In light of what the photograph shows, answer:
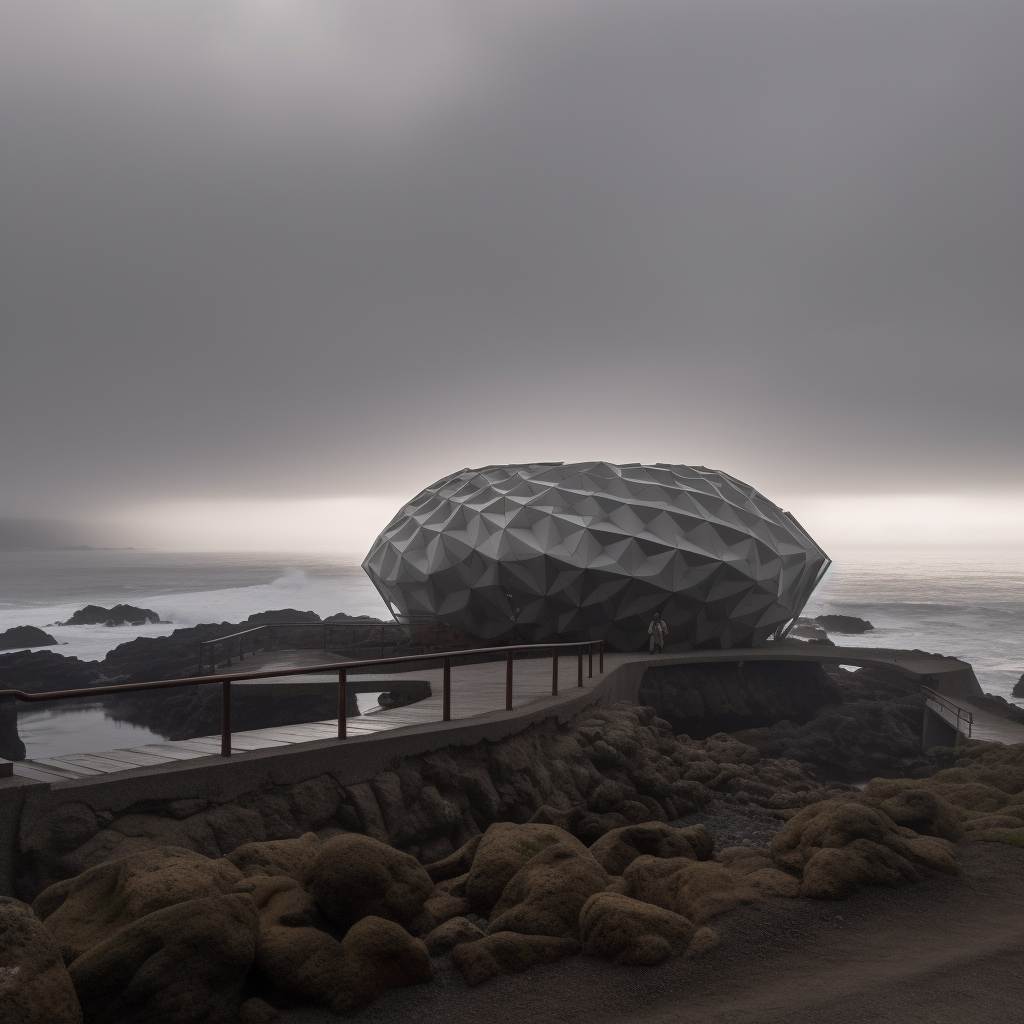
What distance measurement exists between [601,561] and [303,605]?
92837mm

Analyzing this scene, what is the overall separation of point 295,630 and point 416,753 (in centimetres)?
2351

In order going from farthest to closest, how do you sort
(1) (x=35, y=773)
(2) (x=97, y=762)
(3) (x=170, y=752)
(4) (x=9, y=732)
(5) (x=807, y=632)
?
1. (5) (x=807, y=632)
2. (4) (x=9, y=732)
3. (3) (x=170, y=752)
4. (2) (x=97, y=762)
5. (1) (x=35, y=773)

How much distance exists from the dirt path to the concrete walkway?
12.5ft

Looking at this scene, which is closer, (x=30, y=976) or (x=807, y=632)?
(x=30, y=976)

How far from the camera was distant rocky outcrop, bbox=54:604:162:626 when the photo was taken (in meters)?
77.0

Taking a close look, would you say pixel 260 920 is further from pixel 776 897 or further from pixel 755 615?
pixel 755 615

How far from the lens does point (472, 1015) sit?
409cm

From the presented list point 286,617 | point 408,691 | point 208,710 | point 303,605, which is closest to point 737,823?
point 408,691

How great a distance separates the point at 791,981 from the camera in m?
4.29

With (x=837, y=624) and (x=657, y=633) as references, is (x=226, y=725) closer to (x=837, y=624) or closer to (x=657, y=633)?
(x=657, y=633)

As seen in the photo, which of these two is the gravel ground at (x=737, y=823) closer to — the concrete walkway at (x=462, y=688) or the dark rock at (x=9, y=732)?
the concrete walkway at (x=462, y=688)

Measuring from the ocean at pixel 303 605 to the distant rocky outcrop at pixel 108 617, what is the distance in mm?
1911

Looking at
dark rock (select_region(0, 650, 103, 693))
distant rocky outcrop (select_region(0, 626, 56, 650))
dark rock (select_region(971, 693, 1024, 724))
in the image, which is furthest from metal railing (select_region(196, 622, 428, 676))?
distant rocky outcrop (select_region(0, 626, 56, 650))

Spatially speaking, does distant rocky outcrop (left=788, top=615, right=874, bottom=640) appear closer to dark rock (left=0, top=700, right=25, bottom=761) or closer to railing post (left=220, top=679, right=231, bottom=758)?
dark rock (left=0, top=700, right=25, bottom=761)
